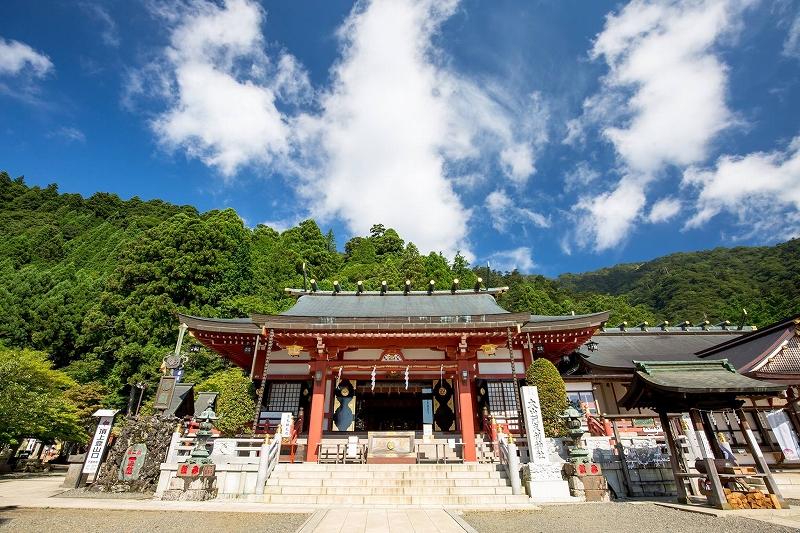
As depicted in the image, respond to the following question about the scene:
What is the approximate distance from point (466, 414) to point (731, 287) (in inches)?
2539

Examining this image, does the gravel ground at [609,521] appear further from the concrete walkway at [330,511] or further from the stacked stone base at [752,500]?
the stacked stone base at [752,500]

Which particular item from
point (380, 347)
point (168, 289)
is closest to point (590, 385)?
point (380, 347)

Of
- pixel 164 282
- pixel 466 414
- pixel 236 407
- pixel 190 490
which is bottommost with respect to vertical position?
pixel 190 490

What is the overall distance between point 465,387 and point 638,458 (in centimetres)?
508

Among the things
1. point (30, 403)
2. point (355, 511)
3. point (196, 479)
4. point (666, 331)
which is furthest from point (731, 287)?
point (30, 403)

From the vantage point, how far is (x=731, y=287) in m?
55.7

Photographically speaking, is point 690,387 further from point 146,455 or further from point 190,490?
point 146,455

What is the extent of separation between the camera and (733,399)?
8461mm

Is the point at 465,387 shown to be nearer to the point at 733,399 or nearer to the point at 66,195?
the point at 733,399

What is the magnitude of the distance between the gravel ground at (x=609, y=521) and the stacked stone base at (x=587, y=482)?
28.3 inches

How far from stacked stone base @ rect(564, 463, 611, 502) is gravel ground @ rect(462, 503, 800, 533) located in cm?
72

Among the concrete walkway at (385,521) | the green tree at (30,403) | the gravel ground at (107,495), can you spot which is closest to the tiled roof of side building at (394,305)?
the gravel ground at (107,495)

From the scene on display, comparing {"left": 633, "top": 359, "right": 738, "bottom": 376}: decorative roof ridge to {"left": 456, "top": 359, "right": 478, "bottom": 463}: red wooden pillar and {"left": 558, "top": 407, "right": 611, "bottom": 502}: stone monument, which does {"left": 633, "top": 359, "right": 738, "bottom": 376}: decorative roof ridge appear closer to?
{"left": 558, "top": 407, "right": 611, "bottom": 502}: stone monument

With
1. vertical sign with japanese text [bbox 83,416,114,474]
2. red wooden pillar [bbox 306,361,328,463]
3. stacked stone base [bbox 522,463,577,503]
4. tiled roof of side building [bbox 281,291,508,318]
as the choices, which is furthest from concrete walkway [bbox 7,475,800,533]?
tiled roof of side building [bbox 281,291,508,318]
